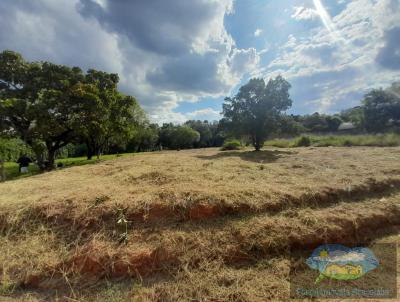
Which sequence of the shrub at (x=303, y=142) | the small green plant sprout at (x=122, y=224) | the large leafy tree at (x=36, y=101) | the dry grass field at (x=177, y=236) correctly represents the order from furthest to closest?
the shrub at (x=303, y=142), the large leafy tree at (x=36, y=101), the small green plant sprout at (x=122, y=224), the dry grass field at (x=177, y=236)

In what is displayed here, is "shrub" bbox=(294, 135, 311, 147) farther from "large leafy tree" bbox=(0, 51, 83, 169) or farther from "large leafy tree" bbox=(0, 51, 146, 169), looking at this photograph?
"large leafy tree" bbox=(0, 51, 83, 169)

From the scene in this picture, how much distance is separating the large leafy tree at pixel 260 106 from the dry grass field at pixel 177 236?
8.62 m

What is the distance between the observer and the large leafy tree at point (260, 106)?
11920 mm

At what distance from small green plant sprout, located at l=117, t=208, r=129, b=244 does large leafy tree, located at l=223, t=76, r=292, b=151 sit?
1032 cm

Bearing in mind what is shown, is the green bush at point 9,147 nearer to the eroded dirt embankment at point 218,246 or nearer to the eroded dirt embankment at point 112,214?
the eroded dirt embankment at point 112,214

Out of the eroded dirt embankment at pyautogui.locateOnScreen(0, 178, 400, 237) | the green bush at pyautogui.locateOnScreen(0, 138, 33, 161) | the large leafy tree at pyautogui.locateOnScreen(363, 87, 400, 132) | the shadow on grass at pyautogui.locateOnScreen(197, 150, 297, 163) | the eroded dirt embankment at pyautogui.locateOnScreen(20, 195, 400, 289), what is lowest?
the eroded dirt embankment at pyautogui.locateOnScreen(20, 195, 400, 289)

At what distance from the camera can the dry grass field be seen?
2.07 metres

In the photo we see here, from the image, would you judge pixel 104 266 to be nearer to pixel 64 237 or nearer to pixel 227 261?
pixel 64 237

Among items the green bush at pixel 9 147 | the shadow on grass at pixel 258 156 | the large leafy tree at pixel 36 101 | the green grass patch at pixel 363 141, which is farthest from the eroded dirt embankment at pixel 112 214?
the green grass patch at pixel 363 141

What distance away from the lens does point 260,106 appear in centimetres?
1193

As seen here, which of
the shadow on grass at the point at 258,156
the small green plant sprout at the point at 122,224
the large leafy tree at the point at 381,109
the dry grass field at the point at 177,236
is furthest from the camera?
the large leafy tree at the point at 381,109

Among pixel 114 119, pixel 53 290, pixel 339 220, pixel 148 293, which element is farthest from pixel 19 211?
pixel 114 119

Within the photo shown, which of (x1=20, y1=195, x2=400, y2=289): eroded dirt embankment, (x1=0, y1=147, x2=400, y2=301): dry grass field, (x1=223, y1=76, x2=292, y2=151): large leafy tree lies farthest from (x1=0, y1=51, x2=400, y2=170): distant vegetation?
(x1=20, y1=195, x2=400, y2=289): eroded dirt embankment

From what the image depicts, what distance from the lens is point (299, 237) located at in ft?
8.32
